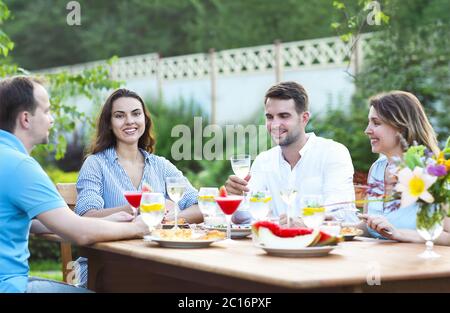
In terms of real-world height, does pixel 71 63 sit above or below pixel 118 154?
above

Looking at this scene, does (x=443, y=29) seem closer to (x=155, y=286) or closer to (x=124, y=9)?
(x=155, y=286)

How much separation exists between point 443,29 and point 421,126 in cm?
627

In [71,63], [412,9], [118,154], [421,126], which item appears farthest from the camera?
[71,63]

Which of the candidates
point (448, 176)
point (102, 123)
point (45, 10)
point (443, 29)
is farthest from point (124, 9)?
point (448, 176)

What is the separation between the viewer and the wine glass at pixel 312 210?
3301 mm

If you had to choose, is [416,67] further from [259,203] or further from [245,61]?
[259,203]

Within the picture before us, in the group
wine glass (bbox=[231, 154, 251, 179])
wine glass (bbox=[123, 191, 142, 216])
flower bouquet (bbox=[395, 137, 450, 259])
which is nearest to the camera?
flower bouquet (bbox=[395, 137, 450, 259])

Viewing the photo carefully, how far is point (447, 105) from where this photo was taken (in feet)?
31.2

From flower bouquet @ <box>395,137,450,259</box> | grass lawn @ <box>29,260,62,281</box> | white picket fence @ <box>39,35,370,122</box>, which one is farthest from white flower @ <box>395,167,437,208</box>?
white picket fence @ <box>39,35,370,122</box>

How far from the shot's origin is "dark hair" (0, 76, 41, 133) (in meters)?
3.61

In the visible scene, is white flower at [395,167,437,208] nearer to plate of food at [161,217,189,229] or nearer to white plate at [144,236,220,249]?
white plate at [144,236,220,249]

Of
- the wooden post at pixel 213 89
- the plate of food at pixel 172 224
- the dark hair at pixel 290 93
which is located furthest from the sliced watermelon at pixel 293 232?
the wooden post at pixel 213 89

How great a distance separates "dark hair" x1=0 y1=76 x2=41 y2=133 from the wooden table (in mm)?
688

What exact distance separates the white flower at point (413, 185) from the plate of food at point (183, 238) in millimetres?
874
